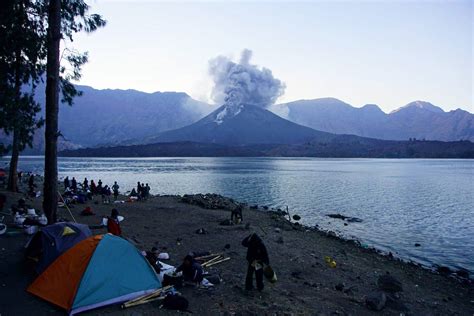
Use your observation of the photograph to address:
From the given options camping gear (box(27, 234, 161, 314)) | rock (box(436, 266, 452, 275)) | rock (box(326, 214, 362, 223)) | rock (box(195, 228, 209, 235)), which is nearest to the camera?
camping gear (box(27, 234, 161, 314))

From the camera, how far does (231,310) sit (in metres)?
9.00

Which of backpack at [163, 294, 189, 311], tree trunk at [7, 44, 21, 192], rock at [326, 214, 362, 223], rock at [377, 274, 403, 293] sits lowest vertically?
rock at [326, 214, 362, 223]

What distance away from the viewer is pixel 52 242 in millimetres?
9945

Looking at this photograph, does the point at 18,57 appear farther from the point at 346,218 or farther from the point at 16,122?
the point at 346,218

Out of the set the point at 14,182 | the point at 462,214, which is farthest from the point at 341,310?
the point at 462,214

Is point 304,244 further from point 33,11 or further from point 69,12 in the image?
point 33,11

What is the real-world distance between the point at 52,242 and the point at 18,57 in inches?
515

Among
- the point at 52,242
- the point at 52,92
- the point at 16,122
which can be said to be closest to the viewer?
the point at 52,242

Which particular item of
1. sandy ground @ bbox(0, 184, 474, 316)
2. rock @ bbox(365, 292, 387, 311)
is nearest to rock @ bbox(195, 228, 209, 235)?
sandy ground @ bbox(0, 184, 474, 316)

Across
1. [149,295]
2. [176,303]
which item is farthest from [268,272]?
[149,295]

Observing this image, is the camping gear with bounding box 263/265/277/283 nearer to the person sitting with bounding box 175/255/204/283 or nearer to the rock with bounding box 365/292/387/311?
the person sitting with bounding box 175/255/204/283

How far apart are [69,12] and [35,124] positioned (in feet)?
27.8

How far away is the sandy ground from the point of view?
30.2 ft

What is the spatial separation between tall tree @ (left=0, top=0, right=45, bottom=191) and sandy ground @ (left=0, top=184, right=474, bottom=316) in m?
4.97
